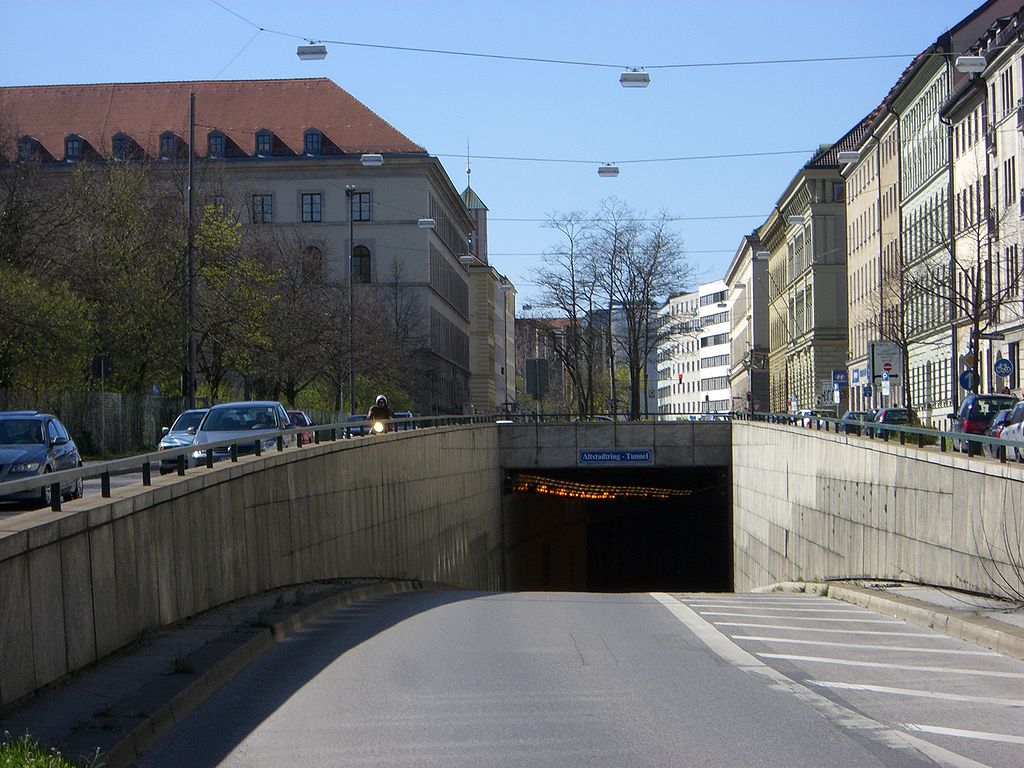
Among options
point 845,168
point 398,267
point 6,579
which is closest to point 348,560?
point 6,579

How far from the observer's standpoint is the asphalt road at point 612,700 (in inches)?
331

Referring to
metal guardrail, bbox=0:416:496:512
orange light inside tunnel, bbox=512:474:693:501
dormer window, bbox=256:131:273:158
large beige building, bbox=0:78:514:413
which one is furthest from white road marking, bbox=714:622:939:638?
dormer window, bbox=256:131:273:158

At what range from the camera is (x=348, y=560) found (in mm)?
24031

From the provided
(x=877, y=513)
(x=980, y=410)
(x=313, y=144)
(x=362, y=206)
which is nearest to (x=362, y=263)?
(x=362, y=206)

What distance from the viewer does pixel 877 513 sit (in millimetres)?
24375

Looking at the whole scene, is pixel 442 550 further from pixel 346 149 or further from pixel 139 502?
pixel 346 149

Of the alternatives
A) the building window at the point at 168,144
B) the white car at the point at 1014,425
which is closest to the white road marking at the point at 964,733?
the white car at the point at 1014,425

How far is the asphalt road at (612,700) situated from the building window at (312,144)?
84301mm

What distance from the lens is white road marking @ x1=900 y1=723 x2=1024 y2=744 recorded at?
8695mm

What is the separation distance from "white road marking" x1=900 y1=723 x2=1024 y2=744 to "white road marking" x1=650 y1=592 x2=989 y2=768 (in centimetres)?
18

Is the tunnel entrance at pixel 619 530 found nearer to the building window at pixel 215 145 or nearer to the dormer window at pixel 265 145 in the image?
the dormer window at pixel 265 145

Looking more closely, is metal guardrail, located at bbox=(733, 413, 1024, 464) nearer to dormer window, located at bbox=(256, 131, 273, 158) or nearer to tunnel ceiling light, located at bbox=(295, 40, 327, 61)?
tunnel ceiling light, located at bbox=(295, 40, 327, 61)

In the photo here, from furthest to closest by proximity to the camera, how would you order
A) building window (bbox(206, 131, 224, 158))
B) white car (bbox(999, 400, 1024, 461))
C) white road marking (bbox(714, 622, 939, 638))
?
building window (bbox(206, 131, 224, 158)), white car (bbox(999, 400, 1024, 461)), white road marking (bbox(714, 622, 939, 638))

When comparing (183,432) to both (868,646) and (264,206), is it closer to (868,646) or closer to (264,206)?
(868,646)
